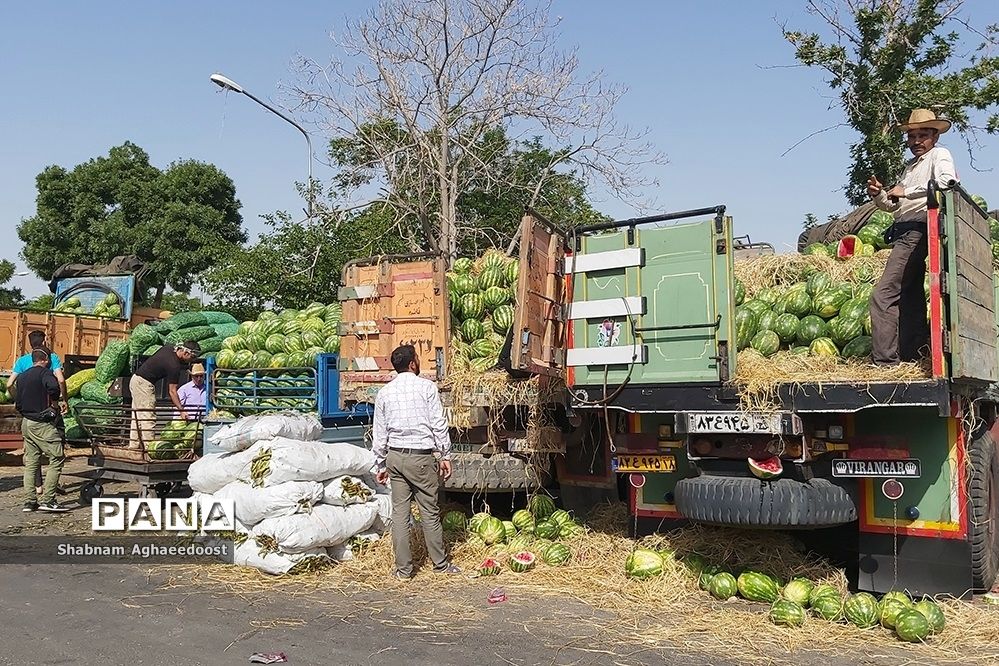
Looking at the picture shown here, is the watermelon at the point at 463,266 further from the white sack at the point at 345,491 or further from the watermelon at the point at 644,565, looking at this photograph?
the watermelon at the point at 644,565

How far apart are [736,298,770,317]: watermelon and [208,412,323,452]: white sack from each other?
→ 4166 mm

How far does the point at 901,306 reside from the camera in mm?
6051

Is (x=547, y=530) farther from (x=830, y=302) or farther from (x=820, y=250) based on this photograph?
(x=820, y=250)

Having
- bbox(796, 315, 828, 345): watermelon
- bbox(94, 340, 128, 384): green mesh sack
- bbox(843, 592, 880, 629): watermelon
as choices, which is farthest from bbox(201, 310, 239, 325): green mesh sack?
bbox(843, 592, 880, 629): watermelon

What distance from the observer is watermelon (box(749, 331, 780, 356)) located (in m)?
6.96

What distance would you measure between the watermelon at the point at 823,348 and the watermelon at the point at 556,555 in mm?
2562

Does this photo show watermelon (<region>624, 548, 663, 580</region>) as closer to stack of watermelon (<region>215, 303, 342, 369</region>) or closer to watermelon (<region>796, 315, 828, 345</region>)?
watermelon (<region>796, 315, 828, 345</region>)

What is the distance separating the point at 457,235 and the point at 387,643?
17.3m

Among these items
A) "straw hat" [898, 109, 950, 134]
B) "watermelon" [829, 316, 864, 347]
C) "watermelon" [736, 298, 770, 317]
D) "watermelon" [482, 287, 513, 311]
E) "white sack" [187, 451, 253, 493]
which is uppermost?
"straw hat" [898, 109, 950, 134]

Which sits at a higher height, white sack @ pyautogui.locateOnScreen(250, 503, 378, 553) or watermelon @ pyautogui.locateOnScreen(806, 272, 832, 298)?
watermelon @ pyautogui.locateOnScreen(806, 272, 832, 298)

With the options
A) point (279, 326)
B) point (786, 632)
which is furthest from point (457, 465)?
point (279, 326)

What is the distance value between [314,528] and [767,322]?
13.6ft

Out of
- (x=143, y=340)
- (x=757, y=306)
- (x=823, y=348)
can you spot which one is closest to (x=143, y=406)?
(x=143, y=340)

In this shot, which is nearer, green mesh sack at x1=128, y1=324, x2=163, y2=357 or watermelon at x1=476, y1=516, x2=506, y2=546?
watermelon at x1=476, y1=516, x2=506, y2=546
